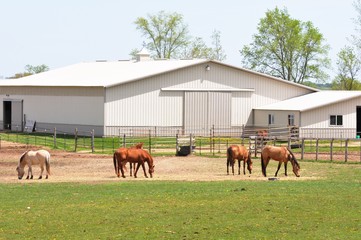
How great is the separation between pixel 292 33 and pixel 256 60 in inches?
200

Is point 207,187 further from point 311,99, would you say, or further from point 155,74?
point 311,99

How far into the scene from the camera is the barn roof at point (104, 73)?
203 feet

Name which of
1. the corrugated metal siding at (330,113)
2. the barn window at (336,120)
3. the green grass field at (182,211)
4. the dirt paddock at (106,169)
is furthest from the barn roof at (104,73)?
the green grass field at (182,211)

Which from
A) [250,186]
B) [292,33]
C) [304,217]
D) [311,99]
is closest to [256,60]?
[292,33]

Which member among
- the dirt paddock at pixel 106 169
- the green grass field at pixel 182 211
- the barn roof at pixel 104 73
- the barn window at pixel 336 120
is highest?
the barn roof at pixel 104 73

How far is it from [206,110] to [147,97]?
4607 mm

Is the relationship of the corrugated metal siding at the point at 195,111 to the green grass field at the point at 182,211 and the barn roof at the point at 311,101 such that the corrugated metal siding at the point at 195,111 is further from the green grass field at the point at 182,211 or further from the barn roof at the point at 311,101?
the green grass field at the point at 182,211

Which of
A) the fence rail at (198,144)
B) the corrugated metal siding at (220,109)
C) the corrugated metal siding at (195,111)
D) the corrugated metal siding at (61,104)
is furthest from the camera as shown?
the corrugated metal siding at (220,109)

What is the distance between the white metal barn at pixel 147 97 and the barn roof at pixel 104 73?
93mm

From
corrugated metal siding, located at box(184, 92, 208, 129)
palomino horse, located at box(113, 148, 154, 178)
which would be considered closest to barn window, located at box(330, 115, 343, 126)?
corrugated metal siding, located at box(184, 92, 208, 129)

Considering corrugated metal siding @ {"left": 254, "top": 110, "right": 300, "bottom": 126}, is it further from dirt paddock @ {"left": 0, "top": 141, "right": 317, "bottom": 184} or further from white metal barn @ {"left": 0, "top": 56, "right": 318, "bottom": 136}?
dirt paddock @ {"left": 0, "top": 141, "right": 317, "bottom": 184}

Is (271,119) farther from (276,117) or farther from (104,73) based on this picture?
(104,73)

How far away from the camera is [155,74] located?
201 feet

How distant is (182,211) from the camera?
21422 mm
